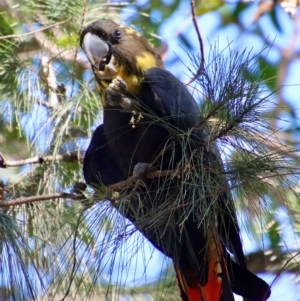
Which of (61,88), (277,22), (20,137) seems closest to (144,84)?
(61,88)

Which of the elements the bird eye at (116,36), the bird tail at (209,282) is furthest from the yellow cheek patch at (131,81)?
the bird tail at (209,282)

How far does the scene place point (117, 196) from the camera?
5.24 feet

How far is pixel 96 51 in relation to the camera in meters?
2.14

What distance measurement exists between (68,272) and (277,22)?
234 centimetres

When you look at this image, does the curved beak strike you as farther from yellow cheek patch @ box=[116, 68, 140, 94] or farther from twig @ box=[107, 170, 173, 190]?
twig @ box=[107, 170, 173, 190]

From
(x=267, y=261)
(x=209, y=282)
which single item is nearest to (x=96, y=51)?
(x=209, y=282)

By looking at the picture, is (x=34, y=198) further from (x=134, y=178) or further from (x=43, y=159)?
(x=43, y=159)

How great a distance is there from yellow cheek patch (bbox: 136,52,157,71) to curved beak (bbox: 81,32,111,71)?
0.31ft

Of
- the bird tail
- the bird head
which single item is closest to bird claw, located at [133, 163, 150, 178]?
the bird tail

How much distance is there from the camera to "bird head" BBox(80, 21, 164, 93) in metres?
2.10

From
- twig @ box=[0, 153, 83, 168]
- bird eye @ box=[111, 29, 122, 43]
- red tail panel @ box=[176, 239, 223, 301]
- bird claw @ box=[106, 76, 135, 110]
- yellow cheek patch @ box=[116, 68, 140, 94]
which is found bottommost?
red tail panel @ box=[176, 239, 223, 301]

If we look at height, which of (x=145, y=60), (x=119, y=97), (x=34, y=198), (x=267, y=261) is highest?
(x=145, y=60)

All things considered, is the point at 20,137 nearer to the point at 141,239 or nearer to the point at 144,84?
the point at 144,84

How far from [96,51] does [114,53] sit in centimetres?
5
